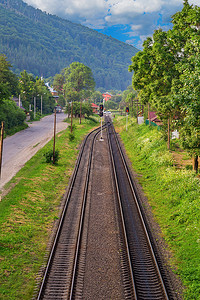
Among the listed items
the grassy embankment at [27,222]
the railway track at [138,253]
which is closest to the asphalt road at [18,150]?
the grassy embankment at [27,222]

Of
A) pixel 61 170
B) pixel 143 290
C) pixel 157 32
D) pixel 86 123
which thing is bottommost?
pixel 143 290

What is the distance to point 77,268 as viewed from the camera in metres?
14.6

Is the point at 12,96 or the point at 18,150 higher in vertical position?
the point at 12,96

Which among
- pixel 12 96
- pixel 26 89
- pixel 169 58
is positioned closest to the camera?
pixel 169 58

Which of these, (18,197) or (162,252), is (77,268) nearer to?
(162,252)

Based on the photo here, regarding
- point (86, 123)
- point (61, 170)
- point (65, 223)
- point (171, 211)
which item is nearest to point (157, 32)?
point (61, 170)

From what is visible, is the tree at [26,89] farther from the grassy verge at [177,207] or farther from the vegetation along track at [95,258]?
the vegetation along track at [95,258]

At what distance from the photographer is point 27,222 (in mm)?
19703

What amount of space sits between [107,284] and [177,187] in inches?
498

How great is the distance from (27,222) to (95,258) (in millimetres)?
6233

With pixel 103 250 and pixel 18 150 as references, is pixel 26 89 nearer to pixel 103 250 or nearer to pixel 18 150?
pixel 18 150

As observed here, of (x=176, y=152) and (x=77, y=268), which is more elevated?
(x=176, y=152)

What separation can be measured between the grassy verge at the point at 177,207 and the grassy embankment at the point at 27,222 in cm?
721

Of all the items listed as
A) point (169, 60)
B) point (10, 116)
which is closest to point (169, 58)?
point (169, 60)
